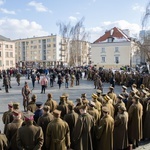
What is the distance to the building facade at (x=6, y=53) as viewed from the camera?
73.1 meters

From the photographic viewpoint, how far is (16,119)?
6023 mm

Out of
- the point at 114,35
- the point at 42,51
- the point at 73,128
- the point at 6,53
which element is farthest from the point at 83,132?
the point at 42,51

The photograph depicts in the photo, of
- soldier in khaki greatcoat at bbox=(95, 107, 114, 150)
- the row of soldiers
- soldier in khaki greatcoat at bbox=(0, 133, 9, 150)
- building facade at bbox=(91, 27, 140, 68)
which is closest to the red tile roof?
building facade at bbox=(91, 27, 140, 68)

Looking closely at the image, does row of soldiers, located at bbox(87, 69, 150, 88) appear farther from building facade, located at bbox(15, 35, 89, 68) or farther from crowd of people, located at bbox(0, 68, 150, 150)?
building facade, located at bbox(15, 35, 89, 68)

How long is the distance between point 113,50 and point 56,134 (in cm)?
5589

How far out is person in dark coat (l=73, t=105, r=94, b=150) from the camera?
22.0 feet

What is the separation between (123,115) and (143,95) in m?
3.13

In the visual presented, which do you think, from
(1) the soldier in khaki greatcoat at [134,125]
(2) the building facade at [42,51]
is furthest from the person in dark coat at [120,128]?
(2) the building facade at [42,51]

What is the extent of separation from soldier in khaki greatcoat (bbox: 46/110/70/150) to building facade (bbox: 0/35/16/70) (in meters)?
70.1

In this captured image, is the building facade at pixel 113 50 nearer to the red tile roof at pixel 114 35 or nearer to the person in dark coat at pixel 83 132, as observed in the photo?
the red tile roof at pixel 114 35

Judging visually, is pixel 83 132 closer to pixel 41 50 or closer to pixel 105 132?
pixel 105 132

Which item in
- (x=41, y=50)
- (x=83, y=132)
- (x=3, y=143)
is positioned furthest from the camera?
(x=41, y=50)

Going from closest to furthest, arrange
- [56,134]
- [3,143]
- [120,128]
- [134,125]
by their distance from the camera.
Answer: [3,143] < [56,134] < [120,128] < [134,125]

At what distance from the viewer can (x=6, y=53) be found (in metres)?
75.1
